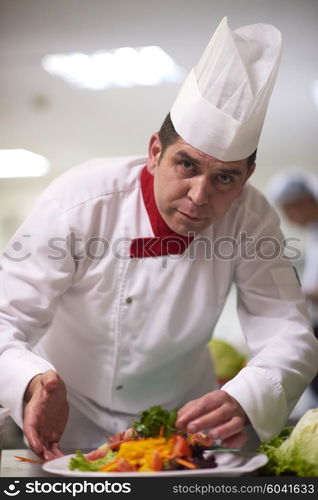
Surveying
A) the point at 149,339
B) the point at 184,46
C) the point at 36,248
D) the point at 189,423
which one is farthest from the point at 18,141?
the point at 189,423

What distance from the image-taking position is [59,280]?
1390 mm

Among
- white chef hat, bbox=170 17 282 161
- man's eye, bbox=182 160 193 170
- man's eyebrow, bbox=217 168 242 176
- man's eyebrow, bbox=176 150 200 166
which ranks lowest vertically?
man's eyebrow, bbox=217 168 242 176

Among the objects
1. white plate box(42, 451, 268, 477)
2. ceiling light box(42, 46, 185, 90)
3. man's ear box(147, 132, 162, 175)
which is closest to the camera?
white plate box(42, 451, 268, 477)

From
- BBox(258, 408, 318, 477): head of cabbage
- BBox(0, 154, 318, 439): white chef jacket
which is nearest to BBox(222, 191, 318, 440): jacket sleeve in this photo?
BBox(0, 154, 318, 439): white chef jacket

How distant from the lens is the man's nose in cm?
129

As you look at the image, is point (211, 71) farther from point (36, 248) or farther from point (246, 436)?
point (246, 436)

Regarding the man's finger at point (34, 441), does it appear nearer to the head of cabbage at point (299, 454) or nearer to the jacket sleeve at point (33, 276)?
the jacket sleeve at point (33, 276)

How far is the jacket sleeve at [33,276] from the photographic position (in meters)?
1.37

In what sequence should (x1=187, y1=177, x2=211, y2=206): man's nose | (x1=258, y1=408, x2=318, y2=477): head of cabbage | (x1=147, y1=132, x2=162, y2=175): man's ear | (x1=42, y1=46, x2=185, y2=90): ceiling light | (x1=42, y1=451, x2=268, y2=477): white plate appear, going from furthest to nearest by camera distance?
(x1=42, y1=46, x2=185, y2=90): ceiling light < (x1=147, y1=132, x2=162, y2=175): man's ear < (x1=187, y1=177, x2=211, y2=206): man's nose < (x1=258, y1=408, x2=318, y2=477): head of cabbage < (x1=42, y1=451, x2=268, y2=477): white plate

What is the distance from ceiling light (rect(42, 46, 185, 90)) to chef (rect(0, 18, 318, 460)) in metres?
0.16

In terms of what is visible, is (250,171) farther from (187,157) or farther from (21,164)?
(21,164)

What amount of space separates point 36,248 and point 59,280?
0.09 metres

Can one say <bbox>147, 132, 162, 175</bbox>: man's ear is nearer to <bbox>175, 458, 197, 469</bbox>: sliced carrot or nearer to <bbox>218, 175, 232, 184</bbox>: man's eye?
<bbox>218, 175, 232, 184</bbox>: man's eye

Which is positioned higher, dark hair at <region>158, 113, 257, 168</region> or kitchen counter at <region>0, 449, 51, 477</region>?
dark hair at <region>158, 113, 257, 168</region>
